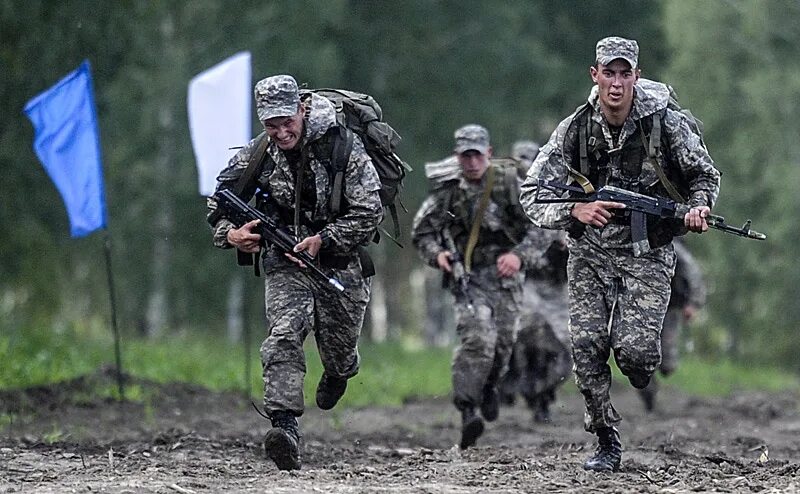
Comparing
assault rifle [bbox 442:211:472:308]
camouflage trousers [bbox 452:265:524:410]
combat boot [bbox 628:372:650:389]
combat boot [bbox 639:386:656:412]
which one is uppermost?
assault rifle [bbox 442:211:472:308]

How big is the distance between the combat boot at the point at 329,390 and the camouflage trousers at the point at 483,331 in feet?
6.00

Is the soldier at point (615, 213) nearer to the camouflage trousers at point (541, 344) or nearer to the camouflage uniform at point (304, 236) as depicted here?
the camouflage uniform at point (304, 236)

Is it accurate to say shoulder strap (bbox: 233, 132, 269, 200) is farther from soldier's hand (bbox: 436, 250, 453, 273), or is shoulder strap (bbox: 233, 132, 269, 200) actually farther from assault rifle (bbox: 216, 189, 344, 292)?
soldier's hand (bbox: 436, 250, 453, 273)

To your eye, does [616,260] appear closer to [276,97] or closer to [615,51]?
[615,51]

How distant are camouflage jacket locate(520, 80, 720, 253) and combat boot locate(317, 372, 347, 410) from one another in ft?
6.38

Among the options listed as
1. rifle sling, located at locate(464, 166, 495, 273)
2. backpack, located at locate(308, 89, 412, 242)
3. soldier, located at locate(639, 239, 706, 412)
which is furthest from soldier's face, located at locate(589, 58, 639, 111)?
soldier, located at locate(639, 239, 706, 412)

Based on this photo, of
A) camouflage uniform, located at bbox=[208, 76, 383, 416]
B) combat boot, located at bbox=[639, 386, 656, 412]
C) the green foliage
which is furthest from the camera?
the green foliage

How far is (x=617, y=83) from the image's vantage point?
28.6 feet

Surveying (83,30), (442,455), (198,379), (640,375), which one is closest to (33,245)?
(83,30)

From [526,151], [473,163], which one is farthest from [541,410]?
[473,163]

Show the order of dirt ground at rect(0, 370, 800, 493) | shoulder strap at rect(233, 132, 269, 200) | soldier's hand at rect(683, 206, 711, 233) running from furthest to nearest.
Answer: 1. shoulder strap at rect(233, 132, 269, 200)
2. soldier's hand at rect(683, 206, 711, 233)
3. dirt ground at rect(0, 370, 800, 493)

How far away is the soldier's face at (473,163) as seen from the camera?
12.4 meters

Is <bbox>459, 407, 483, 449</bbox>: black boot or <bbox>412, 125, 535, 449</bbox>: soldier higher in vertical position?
<bbox>412, 125, 535, 449</bbox>: soldier

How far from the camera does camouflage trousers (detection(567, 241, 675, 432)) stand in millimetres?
8969
